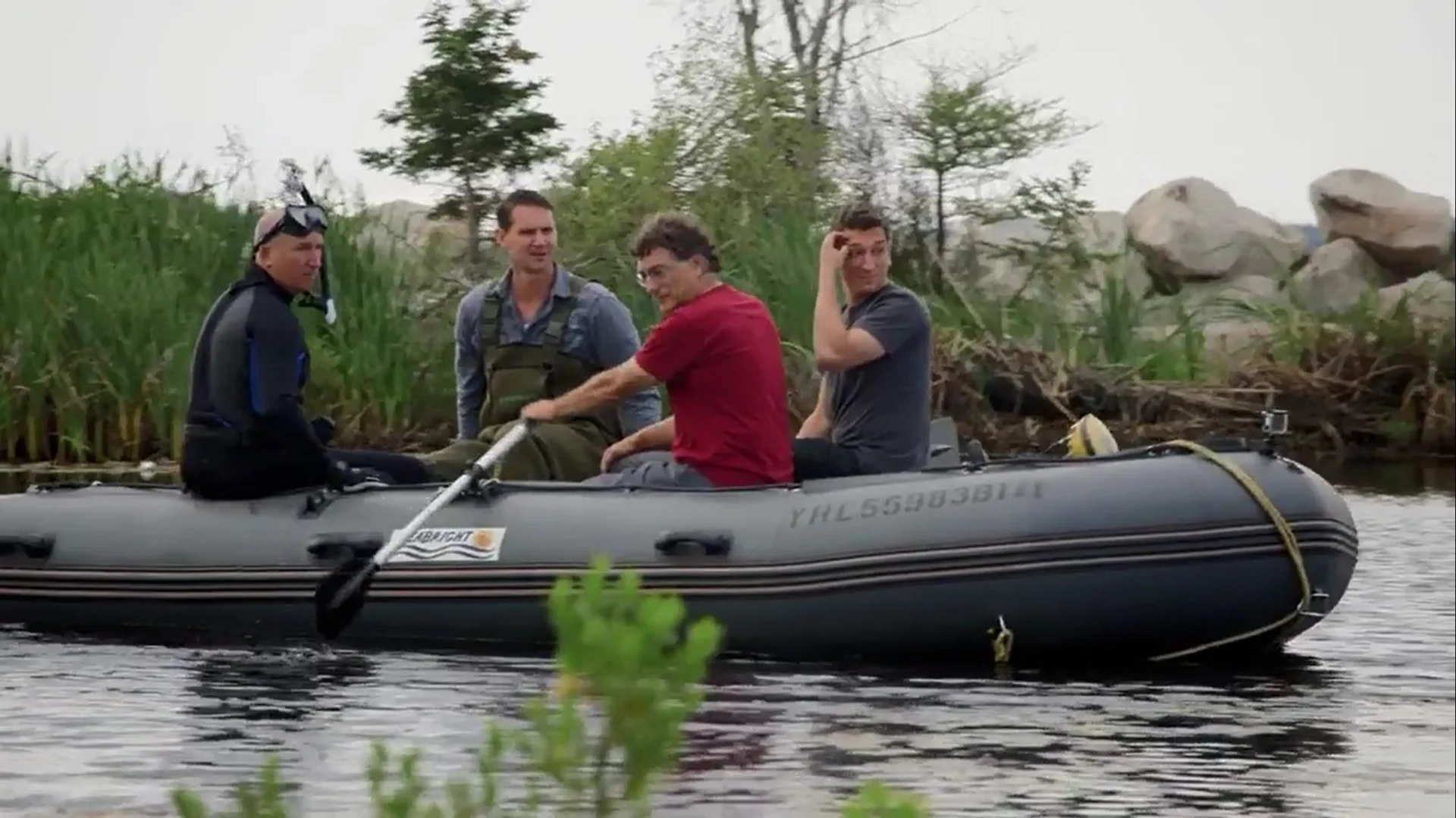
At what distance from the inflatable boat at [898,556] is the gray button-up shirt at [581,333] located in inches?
32.6

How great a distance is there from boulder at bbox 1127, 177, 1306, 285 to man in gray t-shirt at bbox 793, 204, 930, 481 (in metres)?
18.2

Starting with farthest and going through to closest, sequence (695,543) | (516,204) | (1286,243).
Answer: (1286,243), (516,204), (695,543)

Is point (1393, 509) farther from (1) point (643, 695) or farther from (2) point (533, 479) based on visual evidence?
(1) point (643, 695)

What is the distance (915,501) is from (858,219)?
2.93 feet

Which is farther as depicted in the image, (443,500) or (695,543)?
(443,500)

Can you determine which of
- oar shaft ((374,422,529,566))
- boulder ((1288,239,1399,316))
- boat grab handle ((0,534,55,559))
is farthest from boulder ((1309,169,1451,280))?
boat grab handle ((0,534,55,559))

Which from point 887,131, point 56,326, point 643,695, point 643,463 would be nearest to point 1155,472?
point 643,463

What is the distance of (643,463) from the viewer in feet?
28.3

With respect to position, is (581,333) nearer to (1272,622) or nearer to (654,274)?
(654,274)

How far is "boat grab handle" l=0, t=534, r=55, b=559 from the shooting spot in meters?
9.03

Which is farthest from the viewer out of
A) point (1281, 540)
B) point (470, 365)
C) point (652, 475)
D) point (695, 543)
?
point (470, 365)

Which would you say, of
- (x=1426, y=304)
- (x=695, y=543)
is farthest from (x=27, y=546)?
(x=1426, y=304)

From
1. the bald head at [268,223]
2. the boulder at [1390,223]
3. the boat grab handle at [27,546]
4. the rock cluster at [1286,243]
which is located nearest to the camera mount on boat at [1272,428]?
the bald head at [268,223]

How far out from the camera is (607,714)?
2.72 metres
